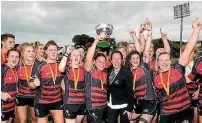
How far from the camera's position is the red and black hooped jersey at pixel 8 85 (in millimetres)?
7426

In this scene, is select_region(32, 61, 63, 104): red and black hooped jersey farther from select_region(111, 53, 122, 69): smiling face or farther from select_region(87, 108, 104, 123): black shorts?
select_region(111, 53, 122, 69): smiling face

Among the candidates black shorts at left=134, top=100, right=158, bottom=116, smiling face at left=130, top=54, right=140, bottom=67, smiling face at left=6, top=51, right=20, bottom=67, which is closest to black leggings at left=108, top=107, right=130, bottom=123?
black shorts at left=134, top=100, right=158, bottom=116

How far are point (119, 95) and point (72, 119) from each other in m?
1.25

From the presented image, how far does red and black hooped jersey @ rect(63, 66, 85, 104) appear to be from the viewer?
7.05 metres

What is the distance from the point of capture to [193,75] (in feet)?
22.3

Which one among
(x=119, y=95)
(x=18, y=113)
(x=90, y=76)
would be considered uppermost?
(x=90, y=76)

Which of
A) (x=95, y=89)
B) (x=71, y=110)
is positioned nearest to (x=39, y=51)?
(x=71, y=110)

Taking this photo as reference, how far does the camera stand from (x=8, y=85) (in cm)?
746

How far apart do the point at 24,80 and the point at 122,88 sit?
9.25 feet

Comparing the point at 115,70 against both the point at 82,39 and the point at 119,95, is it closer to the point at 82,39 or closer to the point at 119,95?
the point at 119,95

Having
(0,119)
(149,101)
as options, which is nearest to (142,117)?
(149,101)

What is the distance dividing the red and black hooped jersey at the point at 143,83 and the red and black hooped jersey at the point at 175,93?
89 centimetres

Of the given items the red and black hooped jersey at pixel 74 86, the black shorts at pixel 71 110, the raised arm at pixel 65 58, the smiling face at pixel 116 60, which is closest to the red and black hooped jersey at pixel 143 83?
the smiling face at pixel 116 60

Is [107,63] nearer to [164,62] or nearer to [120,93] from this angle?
[120,93]
